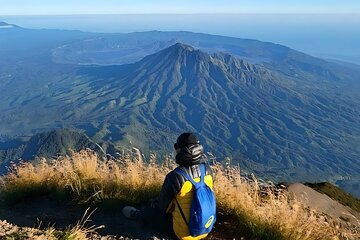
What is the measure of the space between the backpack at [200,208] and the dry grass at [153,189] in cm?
86

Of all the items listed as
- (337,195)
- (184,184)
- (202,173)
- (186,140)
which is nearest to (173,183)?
(184,184)

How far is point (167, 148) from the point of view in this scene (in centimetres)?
16275

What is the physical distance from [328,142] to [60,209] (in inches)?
7355

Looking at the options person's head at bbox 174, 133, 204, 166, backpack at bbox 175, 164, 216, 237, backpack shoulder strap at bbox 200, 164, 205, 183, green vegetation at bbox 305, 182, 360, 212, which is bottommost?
green vegetation at bbox 305, 182, 360, 212

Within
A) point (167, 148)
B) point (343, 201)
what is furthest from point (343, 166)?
point (343, 201)

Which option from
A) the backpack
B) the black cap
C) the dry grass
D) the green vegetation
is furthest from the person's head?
the green vegetation

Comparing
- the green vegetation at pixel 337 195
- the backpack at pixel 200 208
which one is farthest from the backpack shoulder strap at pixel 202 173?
the green vegetation at pixel 337 195

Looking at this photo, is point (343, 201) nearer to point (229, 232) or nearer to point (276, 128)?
point (229, 232)

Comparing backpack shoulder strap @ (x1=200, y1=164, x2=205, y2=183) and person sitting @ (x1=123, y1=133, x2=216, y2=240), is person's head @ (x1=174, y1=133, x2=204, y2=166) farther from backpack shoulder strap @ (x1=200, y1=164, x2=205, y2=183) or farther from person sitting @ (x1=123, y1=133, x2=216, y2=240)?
backpack shoulder strap @ (x1=200, y1=164, x2=205, y2=183)

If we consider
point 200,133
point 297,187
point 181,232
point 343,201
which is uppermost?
point 181,232

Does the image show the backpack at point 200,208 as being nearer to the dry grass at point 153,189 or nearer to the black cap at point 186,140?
the black cap at point 186,140

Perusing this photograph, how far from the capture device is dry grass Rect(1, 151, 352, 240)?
18.0ft

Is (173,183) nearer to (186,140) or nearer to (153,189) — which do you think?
(186,140)

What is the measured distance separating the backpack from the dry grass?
A: 0.86 meters
